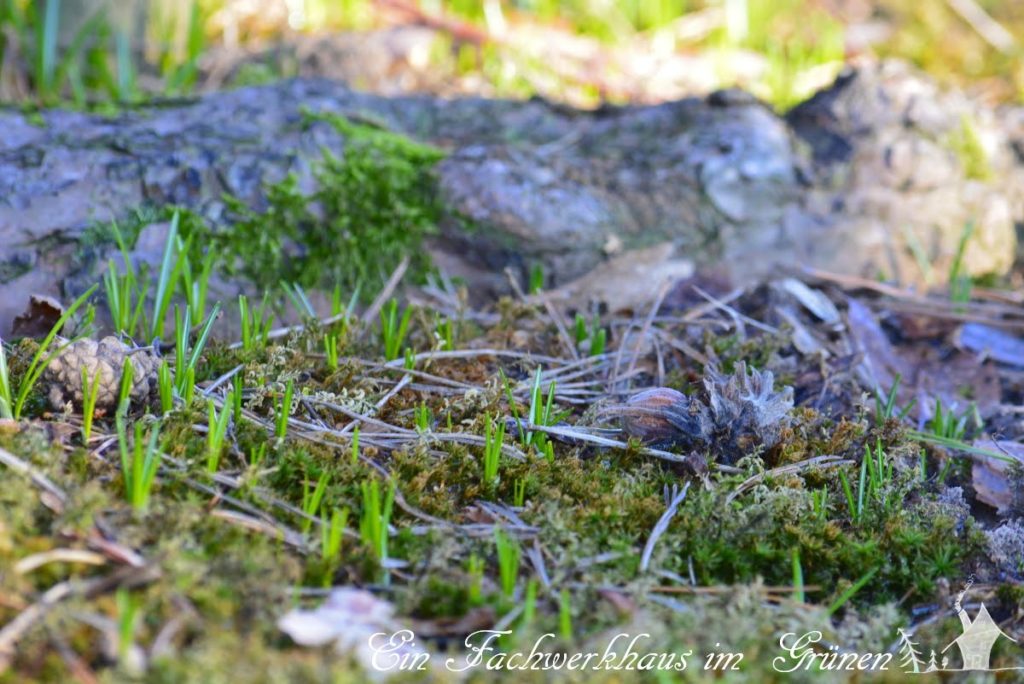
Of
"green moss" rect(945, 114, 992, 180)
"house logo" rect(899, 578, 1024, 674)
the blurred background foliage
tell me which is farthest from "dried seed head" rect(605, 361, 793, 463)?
the blurred background foliage

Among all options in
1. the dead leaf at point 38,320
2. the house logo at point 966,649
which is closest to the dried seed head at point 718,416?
the house logo at point 966,649

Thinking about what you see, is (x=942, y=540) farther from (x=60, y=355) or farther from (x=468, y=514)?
(x=60, y=355)

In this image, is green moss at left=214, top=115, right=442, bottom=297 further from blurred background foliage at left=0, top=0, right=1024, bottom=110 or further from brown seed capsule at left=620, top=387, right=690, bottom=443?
blurred background foliage at left=0, top=0, right=1024, bottom=110

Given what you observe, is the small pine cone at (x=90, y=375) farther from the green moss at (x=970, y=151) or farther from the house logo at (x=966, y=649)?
the green moss at (x=970, y=151)

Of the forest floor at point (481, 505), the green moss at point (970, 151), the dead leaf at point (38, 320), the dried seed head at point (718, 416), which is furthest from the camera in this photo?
the green moss at point (970, 151)

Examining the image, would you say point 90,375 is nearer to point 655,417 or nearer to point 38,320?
point 38,320

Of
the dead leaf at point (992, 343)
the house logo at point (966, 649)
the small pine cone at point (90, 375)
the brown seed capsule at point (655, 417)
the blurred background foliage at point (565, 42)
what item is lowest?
the house logo at point (966, 649)
